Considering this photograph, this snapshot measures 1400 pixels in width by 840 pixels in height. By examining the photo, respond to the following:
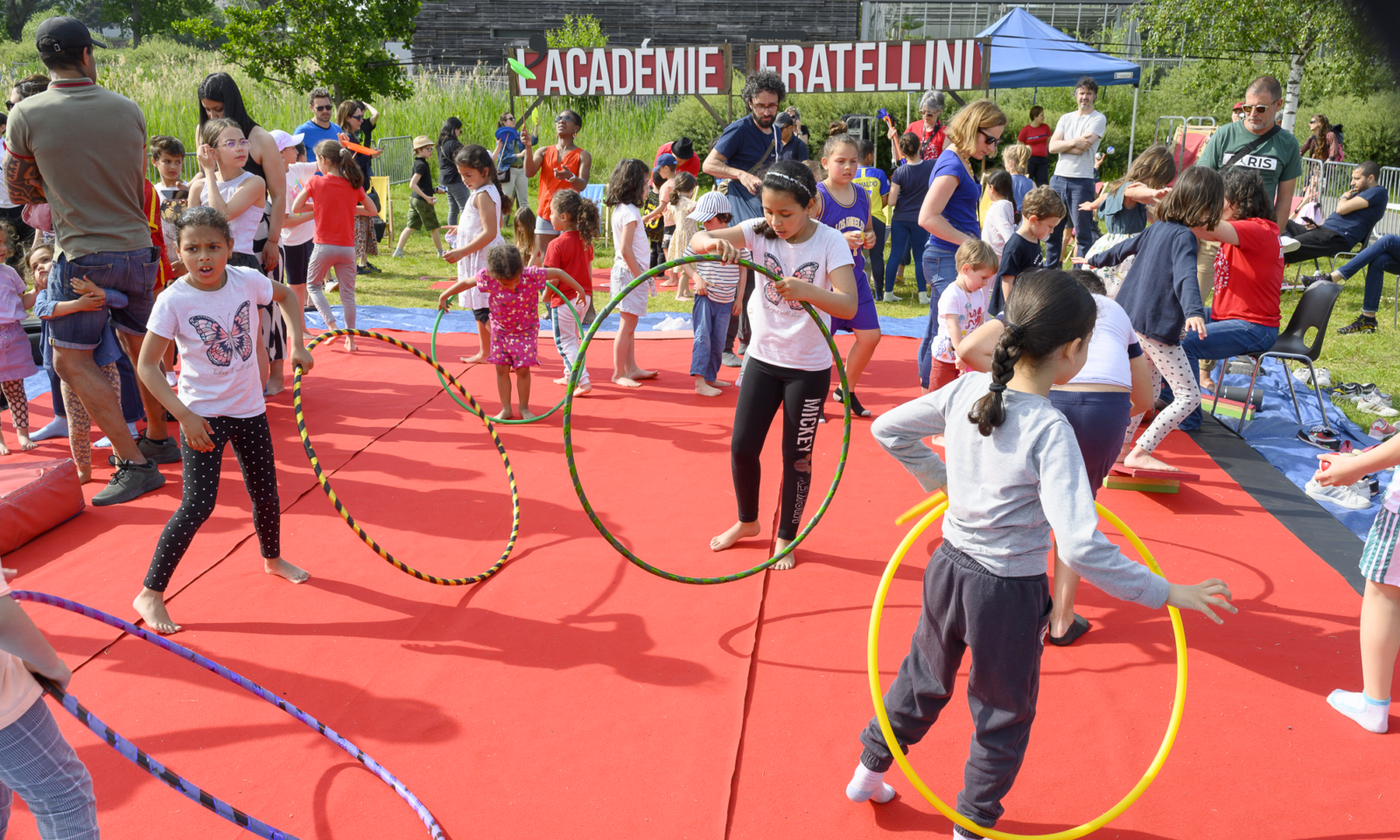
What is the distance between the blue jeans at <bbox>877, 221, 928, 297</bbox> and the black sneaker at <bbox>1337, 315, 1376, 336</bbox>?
4356mm

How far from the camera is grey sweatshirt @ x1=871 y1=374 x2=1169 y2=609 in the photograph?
2.32m

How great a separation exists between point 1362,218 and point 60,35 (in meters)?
12.3

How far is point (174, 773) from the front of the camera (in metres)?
2.92

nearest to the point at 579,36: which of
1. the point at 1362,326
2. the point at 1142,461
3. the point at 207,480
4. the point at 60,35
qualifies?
the point at 1362,326

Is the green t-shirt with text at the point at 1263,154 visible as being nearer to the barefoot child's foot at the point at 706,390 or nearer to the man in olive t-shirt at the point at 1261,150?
the man in olive t-shirt at the point at 1261,150

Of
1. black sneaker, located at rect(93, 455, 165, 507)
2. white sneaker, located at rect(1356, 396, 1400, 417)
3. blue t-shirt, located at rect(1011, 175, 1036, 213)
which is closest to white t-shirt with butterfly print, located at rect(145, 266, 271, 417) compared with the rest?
black sneaker, located at rect(93, 455, 165, 507)

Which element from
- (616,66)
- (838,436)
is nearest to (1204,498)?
(838,436)

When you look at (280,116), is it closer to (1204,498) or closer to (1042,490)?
(1204,498)

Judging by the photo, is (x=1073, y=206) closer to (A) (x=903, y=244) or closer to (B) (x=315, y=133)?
(A) (x=903, y=244)

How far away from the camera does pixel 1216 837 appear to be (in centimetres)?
297

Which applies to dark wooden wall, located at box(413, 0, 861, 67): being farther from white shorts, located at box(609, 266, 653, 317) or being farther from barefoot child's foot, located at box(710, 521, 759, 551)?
barefoot child's foot, located at box(710, 521, 759, 551)

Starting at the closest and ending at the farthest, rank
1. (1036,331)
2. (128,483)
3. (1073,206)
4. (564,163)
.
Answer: (1036,331), (128,483), (1073,206), (564,163)

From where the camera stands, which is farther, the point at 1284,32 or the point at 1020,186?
the point at 1020,186

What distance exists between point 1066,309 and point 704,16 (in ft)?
106
